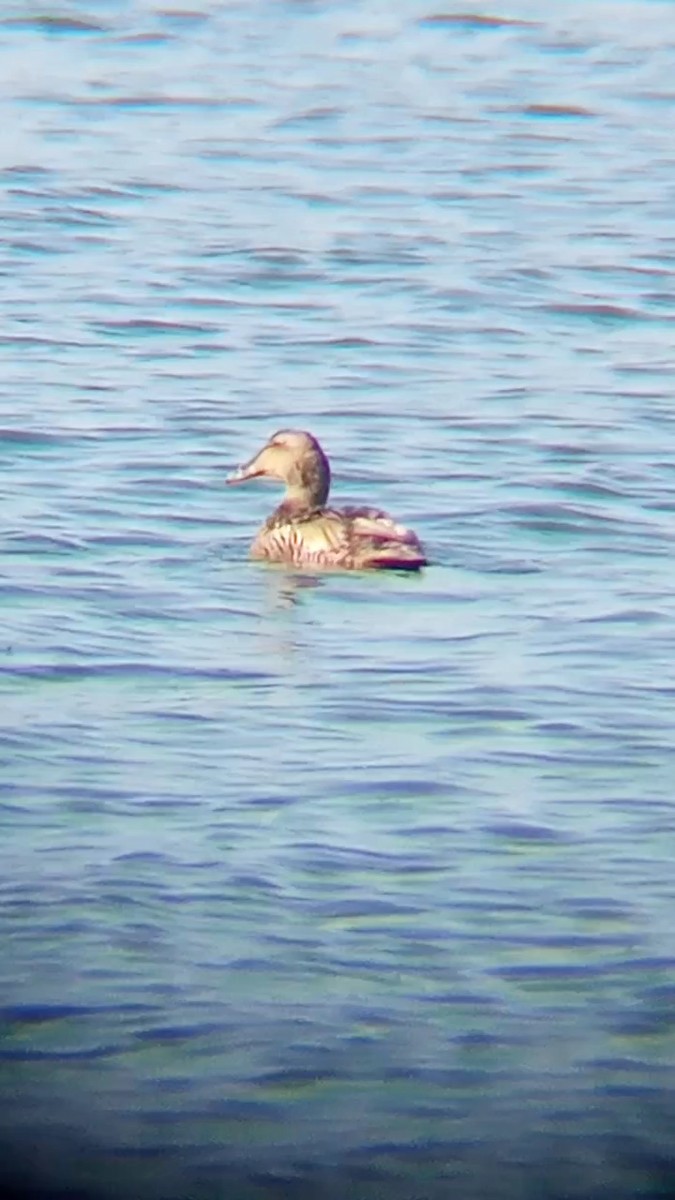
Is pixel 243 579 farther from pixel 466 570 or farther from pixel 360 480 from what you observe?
pixel 360 480

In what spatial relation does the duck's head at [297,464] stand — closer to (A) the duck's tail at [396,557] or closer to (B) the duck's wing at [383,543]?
(B) the duck's wing at [383,543]

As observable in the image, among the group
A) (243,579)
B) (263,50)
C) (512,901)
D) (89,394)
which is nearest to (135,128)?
(263,50)

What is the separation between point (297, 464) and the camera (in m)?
10.3

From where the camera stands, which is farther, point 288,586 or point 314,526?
point 314,526

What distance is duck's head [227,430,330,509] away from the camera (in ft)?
33.7

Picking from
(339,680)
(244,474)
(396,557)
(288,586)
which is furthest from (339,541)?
(339,680)

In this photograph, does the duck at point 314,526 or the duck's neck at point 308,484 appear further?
the duck's neck at point 308,484

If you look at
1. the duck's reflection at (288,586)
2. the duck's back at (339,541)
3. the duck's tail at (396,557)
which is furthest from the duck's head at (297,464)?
the duck's tail at (396,557)

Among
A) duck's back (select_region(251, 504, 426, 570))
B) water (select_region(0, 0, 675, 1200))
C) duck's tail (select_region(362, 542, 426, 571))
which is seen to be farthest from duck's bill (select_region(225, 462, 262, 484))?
duck's tail (select_region(362, 542, 426, 571))

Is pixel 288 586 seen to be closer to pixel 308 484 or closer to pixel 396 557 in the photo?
pixel 396 557

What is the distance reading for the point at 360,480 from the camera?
36.7ft

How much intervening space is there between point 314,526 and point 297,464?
0.48m

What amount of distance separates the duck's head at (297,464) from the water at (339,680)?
0.83ft

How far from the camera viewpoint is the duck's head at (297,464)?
1026 centimetres
